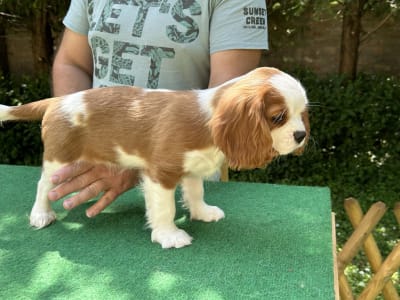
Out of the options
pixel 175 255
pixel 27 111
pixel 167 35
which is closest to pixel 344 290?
pixel 175 255

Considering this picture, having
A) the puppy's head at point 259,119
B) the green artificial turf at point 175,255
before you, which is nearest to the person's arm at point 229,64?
the green artificial turf at point 175,255

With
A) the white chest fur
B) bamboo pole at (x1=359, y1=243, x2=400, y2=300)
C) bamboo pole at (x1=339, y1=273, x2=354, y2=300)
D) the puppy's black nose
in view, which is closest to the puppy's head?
the puppy's black nose

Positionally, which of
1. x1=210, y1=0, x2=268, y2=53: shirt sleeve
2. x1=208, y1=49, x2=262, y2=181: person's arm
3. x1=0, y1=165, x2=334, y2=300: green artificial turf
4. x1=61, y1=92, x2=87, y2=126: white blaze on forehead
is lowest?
x1=0, y1=165, x2=334, y2=300: green artificial turf

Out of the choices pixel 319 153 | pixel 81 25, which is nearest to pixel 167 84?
pixel 81 25

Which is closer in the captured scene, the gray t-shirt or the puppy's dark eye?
the puppy's dark eye

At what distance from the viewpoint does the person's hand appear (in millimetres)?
2094

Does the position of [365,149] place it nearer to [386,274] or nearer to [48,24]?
[386,274]

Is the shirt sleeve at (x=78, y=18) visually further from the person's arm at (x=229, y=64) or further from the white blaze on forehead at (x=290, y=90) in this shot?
the white blaze on forehead at (x=290, y=90)

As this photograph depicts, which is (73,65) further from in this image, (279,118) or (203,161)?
(279,118)

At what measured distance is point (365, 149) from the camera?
17.3 feet

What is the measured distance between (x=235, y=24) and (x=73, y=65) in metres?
1.07

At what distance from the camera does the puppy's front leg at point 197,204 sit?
2130mm

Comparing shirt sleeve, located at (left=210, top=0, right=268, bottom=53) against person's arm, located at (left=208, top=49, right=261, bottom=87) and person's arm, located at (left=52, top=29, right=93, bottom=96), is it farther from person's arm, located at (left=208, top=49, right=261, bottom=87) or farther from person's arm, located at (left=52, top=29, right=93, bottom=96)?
person's arm, located at (left=52, top=29, right=93, bottom=96)

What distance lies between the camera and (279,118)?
63.7 inches
